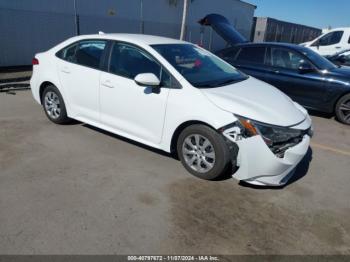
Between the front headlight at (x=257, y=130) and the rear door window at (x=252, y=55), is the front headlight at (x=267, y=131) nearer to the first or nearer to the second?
the front headlight at (x=257, y=130)

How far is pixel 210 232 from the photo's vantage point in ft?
9.91

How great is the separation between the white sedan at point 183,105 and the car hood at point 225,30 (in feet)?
39.7

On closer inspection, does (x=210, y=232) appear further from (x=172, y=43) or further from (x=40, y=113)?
(x=40, y=113)

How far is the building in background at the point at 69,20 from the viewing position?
442 inches

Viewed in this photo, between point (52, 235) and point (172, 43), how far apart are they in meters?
3.05

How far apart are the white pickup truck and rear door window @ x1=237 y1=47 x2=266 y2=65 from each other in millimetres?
7241

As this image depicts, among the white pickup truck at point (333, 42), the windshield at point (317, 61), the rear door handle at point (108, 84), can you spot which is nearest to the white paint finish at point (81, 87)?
the rear door handle at point (108, 84)

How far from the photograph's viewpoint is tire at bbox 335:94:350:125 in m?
6.66

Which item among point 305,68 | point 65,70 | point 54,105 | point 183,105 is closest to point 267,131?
point 183,105

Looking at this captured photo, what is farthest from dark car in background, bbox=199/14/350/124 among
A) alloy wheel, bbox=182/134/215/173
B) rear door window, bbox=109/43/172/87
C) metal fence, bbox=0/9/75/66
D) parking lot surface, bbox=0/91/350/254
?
metal fence, bbox=0/9/75/66

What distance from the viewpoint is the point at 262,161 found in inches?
138

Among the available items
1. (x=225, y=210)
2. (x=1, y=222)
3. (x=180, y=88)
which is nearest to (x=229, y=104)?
(x=180, y=88)

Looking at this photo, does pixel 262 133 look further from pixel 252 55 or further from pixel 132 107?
pixel 252 55

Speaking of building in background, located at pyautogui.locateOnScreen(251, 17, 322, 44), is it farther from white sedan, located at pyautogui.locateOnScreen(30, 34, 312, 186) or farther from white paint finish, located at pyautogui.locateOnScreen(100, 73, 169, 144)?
white paint finish, located at pyautogui.locateOnScreen(100, 73, 169, 144)
